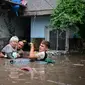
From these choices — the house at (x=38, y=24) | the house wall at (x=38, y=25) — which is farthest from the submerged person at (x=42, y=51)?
the house wall at (x=38, y=25)

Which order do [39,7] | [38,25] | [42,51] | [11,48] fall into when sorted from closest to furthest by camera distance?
[42,51] < [11,48] < [39,7] < [38,25]

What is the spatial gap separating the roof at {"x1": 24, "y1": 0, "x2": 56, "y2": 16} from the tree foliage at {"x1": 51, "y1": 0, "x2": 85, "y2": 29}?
2.09 metres

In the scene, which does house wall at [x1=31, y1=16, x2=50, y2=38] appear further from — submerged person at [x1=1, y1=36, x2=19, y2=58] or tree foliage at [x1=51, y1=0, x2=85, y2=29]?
submerged person at [x1=1, y1=36, x2=19, y2=58]

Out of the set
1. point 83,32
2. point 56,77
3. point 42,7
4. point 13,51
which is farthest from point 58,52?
point 56,77

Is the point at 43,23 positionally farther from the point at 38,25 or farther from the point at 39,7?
the point at 39,7

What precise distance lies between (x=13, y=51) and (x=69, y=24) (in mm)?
6854

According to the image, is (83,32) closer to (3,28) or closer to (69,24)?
(69,24)

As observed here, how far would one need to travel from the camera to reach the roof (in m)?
A: 19.1

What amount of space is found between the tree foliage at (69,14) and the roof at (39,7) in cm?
209

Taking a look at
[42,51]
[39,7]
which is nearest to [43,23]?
[39,7]

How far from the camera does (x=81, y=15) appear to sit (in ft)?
54.1

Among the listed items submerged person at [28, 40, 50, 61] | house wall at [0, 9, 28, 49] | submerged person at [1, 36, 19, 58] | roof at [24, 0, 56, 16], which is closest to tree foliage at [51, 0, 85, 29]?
roof at [24, 0, 56, 16]

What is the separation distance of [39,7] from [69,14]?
3356mm

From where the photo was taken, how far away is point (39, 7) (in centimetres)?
1955
